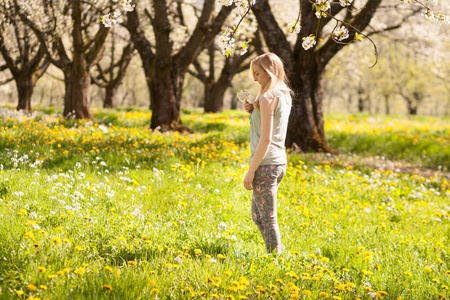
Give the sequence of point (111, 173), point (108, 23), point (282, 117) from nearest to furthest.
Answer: point (282, 117)
point (108, 23)
point (111, 173)

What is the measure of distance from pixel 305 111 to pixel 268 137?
6.64 meters

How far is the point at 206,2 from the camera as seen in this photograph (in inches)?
456

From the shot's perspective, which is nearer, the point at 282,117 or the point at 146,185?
the point at 282,117

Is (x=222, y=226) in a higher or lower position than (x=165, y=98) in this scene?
lower

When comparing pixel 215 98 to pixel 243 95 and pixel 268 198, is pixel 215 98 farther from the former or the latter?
pixel 268 198

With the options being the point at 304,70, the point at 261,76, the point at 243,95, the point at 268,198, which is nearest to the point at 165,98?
the point at 304,70

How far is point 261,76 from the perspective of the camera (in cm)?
366

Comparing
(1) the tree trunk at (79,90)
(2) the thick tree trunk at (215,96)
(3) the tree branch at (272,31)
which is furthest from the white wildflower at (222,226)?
(2) the thick tree trunk at (215,96)

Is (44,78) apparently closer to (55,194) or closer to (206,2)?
(206,2)

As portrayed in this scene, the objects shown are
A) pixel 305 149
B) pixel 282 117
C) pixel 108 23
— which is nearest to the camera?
pixel 282 117

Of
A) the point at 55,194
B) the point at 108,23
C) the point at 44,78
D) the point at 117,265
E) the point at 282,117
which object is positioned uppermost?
the point at 44,78

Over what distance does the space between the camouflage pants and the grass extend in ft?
0.62

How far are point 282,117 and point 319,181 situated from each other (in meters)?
3.70

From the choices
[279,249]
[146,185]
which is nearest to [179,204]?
[146,185]
